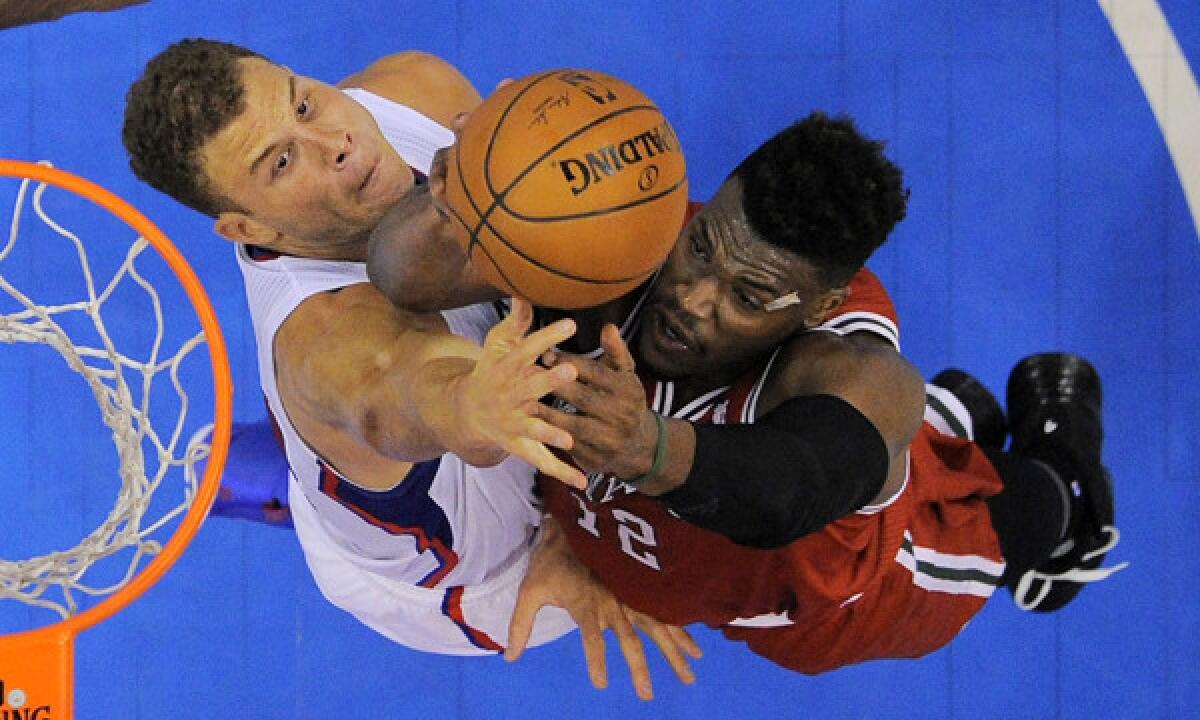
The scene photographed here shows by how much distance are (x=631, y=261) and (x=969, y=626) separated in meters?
2.29

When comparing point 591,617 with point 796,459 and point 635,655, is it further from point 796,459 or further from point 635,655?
point 796,459

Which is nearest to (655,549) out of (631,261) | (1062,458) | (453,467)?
(453,467)

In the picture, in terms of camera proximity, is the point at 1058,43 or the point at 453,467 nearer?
the point at 453,467

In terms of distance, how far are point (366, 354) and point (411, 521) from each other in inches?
22.8

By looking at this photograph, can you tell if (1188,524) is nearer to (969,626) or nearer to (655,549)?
(969,626)

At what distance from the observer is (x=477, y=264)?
1.71 meters

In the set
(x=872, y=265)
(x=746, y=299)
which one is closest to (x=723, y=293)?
(x=746, y=299)

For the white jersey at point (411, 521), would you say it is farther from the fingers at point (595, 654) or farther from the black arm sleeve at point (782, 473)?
the black arm sleeve at point (782, 473)

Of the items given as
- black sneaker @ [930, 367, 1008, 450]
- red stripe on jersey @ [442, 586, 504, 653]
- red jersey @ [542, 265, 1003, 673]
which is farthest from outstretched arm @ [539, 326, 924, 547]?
black sneaker @ [930, 367, 1008, 450]

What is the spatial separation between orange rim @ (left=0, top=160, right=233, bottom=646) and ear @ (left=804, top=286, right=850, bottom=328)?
3.57ft

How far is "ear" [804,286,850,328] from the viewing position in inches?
77.4

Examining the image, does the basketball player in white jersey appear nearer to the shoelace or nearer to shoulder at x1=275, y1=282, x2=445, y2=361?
shoulder at x1=275, y1=282, x2=445, y2=361

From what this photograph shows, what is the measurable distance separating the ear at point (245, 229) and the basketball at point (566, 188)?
642 millimetres

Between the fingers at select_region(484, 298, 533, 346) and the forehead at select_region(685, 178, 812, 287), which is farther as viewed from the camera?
the forehead at select_region(685, 178, 812, 287)
